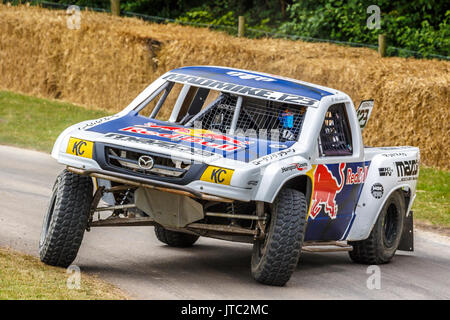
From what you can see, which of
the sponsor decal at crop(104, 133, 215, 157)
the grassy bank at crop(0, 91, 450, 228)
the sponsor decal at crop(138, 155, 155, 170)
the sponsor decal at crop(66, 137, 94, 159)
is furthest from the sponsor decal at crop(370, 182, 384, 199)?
the grassy bank at crop(0, 91, 450, 228)

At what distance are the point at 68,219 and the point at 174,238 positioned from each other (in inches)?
94.5

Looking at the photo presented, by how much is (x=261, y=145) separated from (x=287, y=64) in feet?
41.6

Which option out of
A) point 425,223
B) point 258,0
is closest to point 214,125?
point 425,223

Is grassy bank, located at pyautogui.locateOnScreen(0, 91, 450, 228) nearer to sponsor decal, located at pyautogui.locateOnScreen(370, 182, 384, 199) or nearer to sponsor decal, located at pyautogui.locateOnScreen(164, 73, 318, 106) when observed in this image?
sponsor decal, located at pyautogui.locateOnScreen(370, 182, 384, 199)

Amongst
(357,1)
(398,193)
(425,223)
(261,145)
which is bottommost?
(425,223)

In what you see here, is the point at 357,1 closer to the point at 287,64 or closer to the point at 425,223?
the point at 287,64

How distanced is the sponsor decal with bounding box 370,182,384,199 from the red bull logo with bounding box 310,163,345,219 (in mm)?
675

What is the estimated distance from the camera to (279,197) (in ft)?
27.0

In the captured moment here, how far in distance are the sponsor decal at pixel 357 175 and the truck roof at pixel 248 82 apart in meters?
0.81

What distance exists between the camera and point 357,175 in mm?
9758

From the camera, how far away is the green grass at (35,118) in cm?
1930

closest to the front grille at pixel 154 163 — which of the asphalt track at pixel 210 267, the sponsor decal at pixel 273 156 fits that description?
the sponsor decal at pixel 273 156

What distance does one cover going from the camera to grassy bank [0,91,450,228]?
14828 mm

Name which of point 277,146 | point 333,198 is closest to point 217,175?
point 277,146
